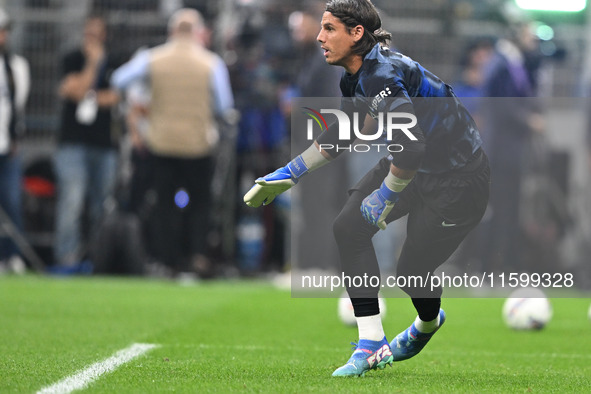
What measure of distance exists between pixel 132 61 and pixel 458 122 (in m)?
7.66

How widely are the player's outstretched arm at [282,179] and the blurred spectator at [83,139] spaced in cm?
736

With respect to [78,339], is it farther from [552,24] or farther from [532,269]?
[552,24]

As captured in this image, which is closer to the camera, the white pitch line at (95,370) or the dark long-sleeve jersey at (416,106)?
the white pitch line at (95,370)

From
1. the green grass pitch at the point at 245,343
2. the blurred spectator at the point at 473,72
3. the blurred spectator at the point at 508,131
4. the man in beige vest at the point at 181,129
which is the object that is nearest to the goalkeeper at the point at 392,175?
the green grass pitch at the point at 245,343

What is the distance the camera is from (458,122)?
5.33 metres

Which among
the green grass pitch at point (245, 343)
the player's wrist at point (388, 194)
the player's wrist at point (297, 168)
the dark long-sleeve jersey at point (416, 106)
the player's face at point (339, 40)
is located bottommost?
the green grass pitch at point (245, 343)

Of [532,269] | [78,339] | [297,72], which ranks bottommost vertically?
[532,269]

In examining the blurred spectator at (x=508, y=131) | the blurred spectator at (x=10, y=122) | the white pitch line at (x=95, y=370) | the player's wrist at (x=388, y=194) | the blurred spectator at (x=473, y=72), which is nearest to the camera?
the white pitch line at (x=95, y=370)

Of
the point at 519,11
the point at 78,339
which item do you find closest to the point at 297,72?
the point at 519,11

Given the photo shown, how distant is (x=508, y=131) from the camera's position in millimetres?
12672

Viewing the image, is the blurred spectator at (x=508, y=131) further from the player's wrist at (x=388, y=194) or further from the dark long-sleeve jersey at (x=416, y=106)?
the player's wrist at (x=388, y=194)

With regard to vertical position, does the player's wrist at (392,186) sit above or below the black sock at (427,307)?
above

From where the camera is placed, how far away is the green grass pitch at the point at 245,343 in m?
4.86

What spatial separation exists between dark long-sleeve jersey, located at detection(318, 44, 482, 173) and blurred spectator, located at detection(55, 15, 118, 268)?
731cm
